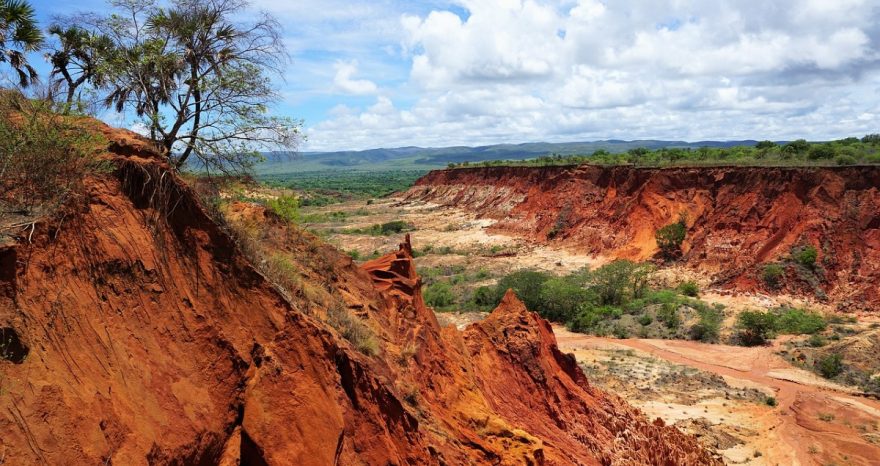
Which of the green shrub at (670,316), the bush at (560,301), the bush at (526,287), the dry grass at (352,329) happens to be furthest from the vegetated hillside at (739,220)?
the dry grass at (352,329)

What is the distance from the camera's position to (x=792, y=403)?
1859 centimetres

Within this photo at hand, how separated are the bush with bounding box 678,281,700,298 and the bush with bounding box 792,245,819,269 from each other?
572 cm

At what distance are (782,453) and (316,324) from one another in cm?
1458

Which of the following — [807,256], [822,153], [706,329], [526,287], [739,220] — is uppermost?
[822,153]

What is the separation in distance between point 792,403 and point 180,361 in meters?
20.4

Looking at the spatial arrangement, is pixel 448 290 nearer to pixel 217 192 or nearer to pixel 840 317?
pixel 840 317

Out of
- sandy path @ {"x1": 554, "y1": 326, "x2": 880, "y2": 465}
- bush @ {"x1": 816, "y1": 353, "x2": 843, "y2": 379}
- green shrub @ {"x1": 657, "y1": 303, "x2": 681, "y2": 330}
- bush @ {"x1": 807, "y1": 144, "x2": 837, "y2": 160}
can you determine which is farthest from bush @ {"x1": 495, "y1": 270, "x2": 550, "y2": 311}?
bush @ {"x1": 807, "y1": 144, "x2": 837, "y2": 160}

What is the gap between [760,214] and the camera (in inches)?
1443

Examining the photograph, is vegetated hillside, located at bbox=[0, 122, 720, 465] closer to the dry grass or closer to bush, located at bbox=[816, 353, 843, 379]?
the dry grass

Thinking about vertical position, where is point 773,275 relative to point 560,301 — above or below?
above

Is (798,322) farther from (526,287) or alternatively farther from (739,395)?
(526,287)

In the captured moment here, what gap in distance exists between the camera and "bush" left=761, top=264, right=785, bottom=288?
31119 mm

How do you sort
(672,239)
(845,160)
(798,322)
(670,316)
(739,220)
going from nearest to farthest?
(798,322) < (670,316) < (845,160) < (739,220) < (672,239)

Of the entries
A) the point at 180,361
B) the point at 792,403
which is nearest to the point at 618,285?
the point at 792,403
